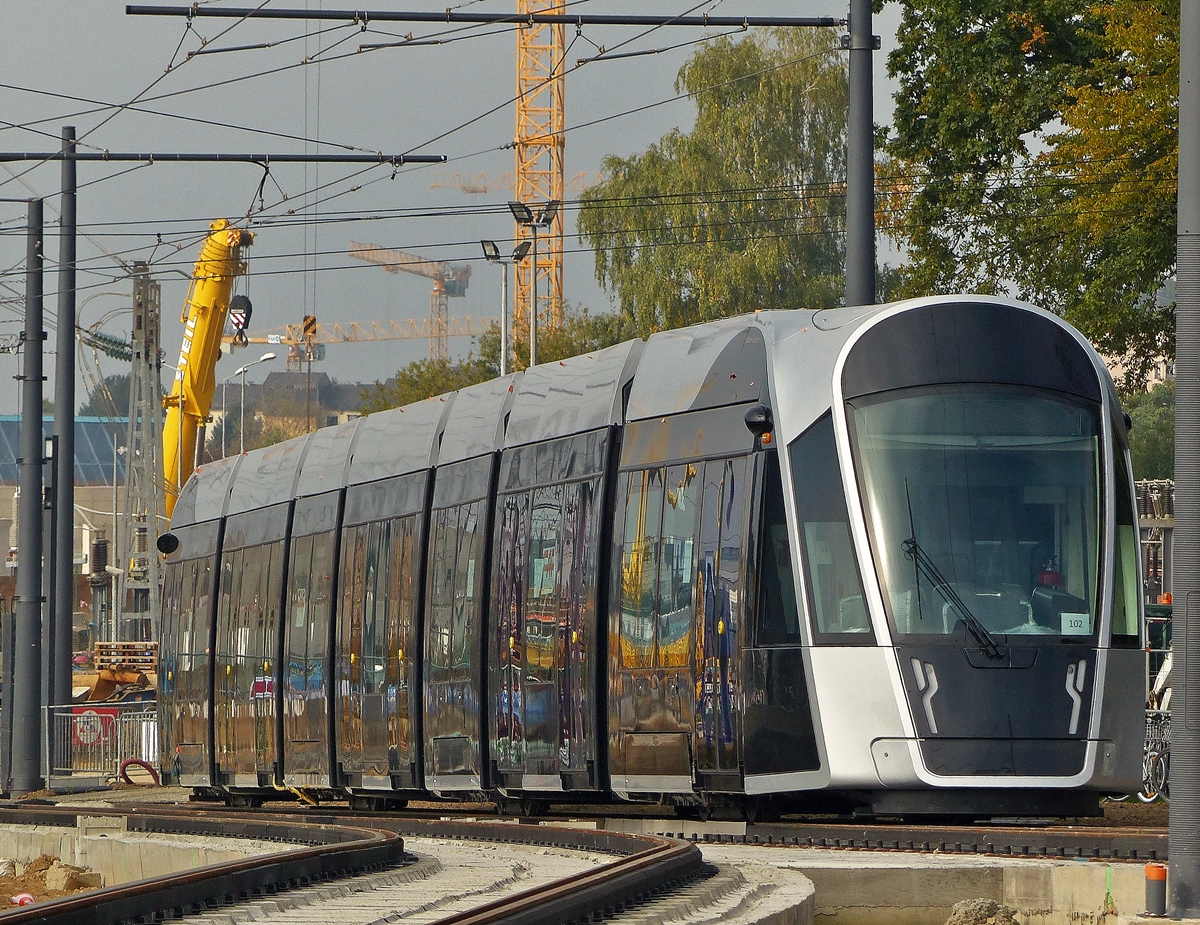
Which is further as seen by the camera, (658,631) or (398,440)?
(398,440)

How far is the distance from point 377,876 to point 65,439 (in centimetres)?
1931

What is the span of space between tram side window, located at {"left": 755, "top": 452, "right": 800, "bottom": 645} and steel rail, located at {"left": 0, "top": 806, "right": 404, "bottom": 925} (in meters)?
2.49

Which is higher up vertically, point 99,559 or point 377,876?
point 99,559

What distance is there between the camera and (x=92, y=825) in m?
16.9

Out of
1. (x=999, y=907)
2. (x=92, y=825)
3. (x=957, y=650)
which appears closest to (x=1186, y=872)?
(x=999, y=907)

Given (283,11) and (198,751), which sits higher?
(283,11)

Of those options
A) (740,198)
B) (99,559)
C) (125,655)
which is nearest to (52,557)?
(125,655)

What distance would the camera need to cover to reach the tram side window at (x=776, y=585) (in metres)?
12.4

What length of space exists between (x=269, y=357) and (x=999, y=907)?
1927 inches

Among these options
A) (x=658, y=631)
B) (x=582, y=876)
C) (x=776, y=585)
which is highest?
(x=776, y=585)

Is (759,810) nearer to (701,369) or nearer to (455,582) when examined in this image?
(701,369)

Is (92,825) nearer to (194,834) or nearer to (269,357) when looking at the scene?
(194,834)

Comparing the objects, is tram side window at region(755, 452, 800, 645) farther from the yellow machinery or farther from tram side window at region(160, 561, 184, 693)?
the yellow machinery

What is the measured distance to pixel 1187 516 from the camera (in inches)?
364
